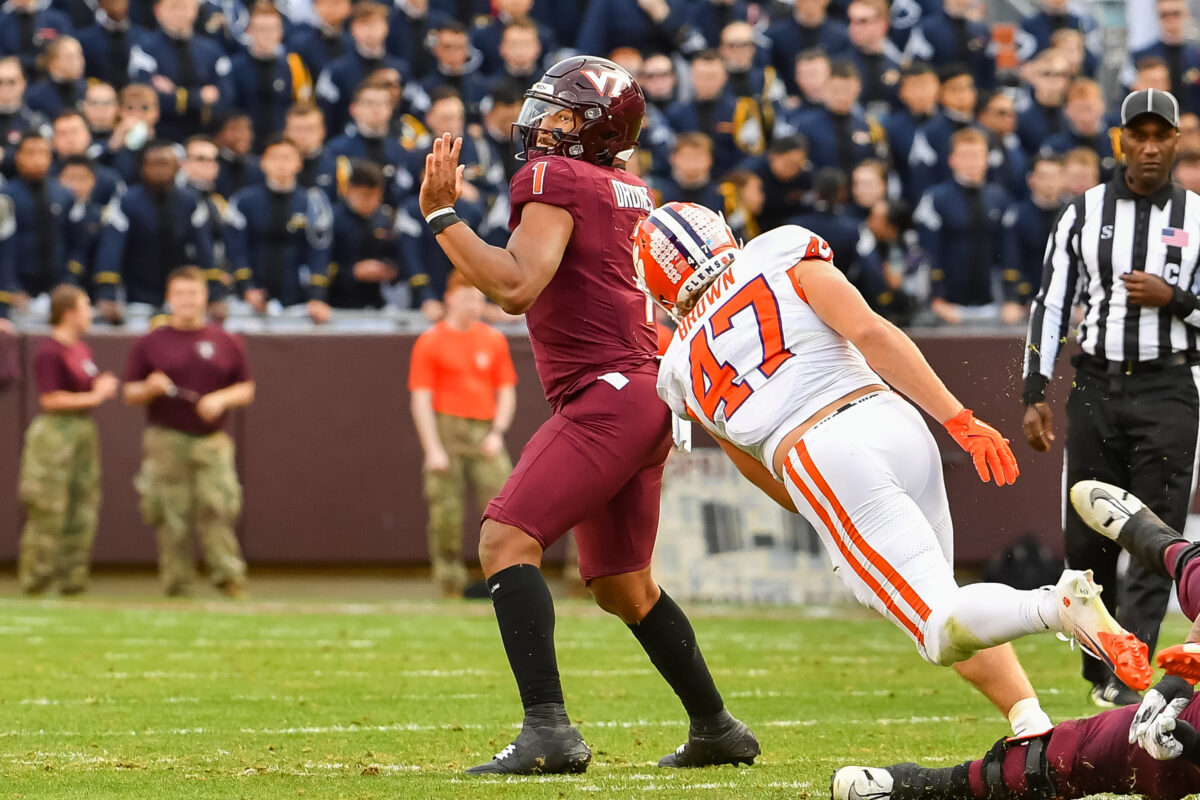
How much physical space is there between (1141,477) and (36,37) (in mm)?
10494

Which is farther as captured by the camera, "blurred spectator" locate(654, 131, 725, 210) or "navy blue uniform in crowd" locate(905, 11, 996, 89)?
"navy blue uniform in crowd" locate(905, 11, 996, 89)

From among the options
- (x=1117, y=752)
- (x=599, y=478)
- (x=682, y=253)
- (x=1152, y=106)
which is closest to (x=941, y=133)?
(x=1152, y=106)

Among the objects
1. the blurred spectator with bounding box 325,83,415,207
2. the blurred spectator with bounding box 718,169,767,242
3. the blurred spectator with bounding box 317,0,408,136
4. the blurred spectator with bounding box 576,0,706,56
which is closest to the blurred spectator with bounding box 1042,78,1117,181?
the blurred spectator with bounding box 718,169,767,242

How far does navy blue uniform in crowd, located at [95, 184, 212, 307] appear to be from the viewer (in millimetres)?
12188

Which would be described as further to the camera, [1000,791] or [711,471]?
[711,471]

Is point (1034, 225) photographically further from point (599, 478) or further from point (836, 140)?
point (599, 478)

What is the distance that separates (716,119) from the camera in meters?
13.3

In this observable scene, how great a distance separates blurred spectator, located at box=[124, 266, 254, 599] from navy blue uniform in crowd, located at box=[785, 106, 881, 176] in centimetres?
439

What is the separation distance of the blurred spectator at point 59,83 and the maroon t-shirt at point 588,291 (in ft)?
30.6

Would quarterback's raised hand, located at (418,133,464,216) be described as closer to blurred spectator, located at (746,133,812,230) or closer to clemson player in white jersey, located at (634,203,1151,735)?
clemson player in white jersey, located at (634,203,1151,735)

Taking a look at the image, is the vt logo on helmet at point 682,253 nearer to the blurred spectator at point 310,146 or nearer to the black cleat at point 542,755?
the black cleat at point 542,755

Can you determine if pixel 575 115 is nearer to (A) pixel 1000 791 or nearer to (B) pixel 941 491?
(B) pixel 941 491

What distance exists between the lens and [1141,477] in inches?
259

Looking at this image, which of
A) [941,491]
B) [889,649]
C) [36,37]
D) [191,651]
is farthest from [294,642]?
[36,37]
